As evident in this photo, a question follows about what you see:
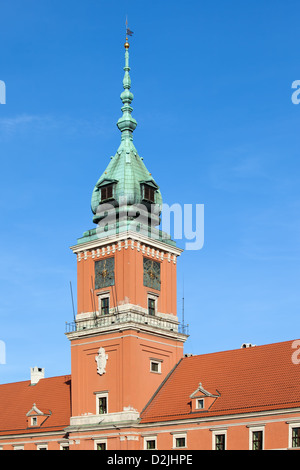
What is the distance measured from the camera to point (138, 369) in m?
59.5

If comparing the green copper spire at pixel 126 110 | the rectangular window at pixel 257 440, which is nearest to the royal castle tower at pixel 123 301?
the green copper spire at pixel 126 110

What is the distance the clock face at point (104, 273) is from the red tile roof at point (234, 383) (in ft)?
25.3

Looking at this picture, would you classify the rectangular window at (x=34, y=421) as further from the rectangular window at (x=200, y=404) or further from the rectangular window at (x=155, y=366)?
the rectangular window at (x=200, y=404)

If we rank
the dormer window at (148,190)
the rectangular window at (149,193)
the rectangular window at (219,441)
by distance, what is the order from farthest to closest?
the rectangular window at (149,193)
the dormer window at (148,190)
the rectangular window at (219,441)

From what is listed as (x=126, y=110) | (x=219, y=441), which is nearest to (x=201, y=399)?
(x=219, y=441)

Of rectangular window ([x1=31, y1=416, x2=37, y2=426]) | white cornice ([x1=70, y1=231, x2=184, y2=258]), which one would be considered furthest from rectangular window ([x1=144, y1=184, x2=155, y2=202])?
rectangular window ([x1=31, y1=416, x2=37, y2=426])

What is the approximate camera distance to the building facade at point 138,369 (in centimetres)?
5472

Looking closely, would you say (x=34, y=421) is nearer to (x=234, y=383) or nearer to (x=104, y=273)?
(x=104, y=273)

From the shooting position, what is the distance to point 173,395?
59.6 metres

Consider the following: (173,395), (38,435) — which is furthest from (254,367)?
(38,435)

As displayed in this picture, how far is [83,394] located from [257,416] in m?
13.7

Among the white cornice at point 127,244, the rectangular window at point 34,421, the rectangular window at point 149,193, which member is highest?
the rectangular window at point 149,193

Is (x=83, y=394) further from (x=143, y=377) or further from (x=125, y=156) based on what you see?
(x=125, y=156)

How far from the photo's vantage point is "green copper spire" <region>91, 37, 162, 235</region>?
209 feet
